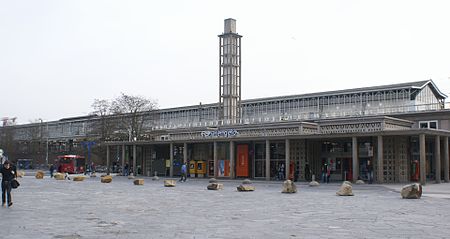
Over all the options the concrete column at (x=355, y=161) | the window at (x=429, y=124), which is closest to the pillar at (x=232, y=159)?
the concrete column at (x=355, y=161)

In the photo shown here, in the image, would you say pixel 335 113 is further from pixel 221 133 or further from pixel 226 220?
pixel 226 220

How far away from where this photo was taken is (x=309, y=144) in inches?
1818

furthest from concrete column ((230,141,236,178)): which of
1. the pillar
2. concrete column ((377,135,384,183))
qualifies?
concrete column ((377,135,384,183))

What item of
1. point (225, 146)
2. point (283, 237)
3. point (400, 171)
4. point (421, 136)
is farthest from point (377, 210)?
point (225, 146)

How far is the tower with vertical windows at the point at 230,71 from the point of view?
230 feet

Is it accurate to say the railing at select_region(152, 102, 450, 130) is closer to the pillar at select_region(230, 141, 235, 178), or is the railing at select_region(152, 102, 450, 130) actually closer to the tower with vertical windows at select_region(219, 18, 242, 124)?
the tower with vertical windows at select_region(219, 18, 242, 124)

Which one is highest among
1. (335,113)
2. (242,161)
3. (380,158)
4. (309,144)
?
(335,113)

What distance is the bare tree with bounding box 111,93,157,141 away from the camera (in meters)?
73.4

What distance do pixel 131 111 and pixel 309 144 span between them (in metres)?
34.7

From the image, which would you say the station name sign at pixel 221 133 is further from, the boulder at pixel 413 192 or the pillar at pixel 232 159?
the boulder at pixel 413 192

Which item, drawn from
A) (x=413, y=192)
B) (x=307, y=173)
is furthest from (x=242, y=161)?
(x=413, y=192)

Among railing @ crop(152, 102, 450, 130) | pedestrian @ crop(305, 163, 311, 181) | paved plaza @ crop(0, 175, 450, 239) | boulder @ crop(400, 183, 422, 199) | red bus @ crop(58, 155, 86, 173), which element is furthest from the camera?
red bus @ crop(58, 155, 86, 173)

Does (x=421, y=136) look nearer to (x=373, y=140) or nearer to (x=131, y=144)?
(x=373, y=140)

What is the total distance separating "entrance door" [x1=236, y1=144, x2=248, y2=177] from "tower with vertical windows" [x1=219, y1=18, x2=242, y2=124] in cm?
1996
